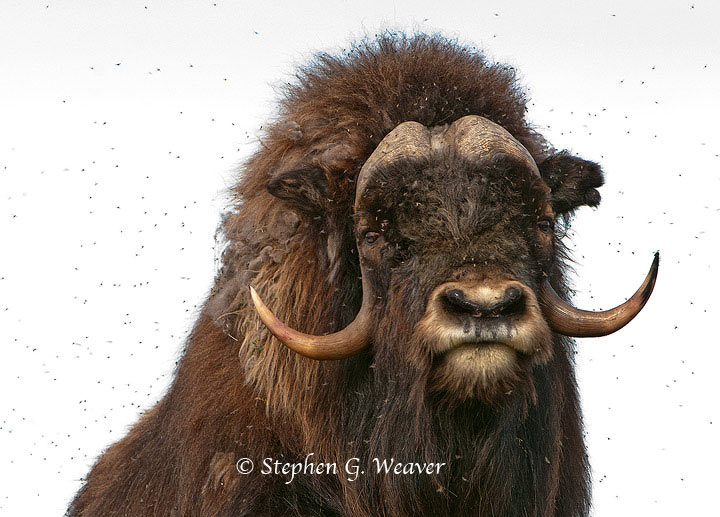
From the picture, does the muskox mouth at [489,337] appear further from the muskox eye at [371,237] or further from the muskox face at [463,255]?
the muskox eye at [371,237]

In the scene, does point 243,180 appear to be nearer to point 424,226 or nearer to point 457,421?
point 424,226

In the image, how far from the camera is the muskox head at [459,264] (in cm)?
330

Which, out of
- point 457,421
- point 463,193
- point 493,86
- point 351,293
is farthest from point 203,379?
point 493,86

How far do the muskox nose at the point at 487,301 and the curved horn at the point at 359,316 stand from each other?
1.69 feet

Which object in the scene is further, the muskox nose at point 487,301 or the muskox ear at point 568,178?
the muskox ear at point 568,178

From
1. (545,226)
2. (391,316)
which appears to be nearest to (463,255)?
(391,316)

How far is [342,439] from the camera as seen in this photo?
3.90 metres

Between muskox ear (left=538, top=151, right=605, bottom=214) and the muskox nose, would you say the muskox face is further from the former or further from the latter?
muskox ear (left=538, top=151, right=605, bottom=214)

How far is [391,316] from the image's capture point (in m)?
3.62

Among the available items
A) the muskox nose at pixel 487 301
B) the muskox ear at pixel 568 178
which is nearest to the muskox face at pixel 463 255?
the muskox nose at pixel 487 301

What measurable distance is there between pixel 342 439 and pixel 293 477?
240mm
